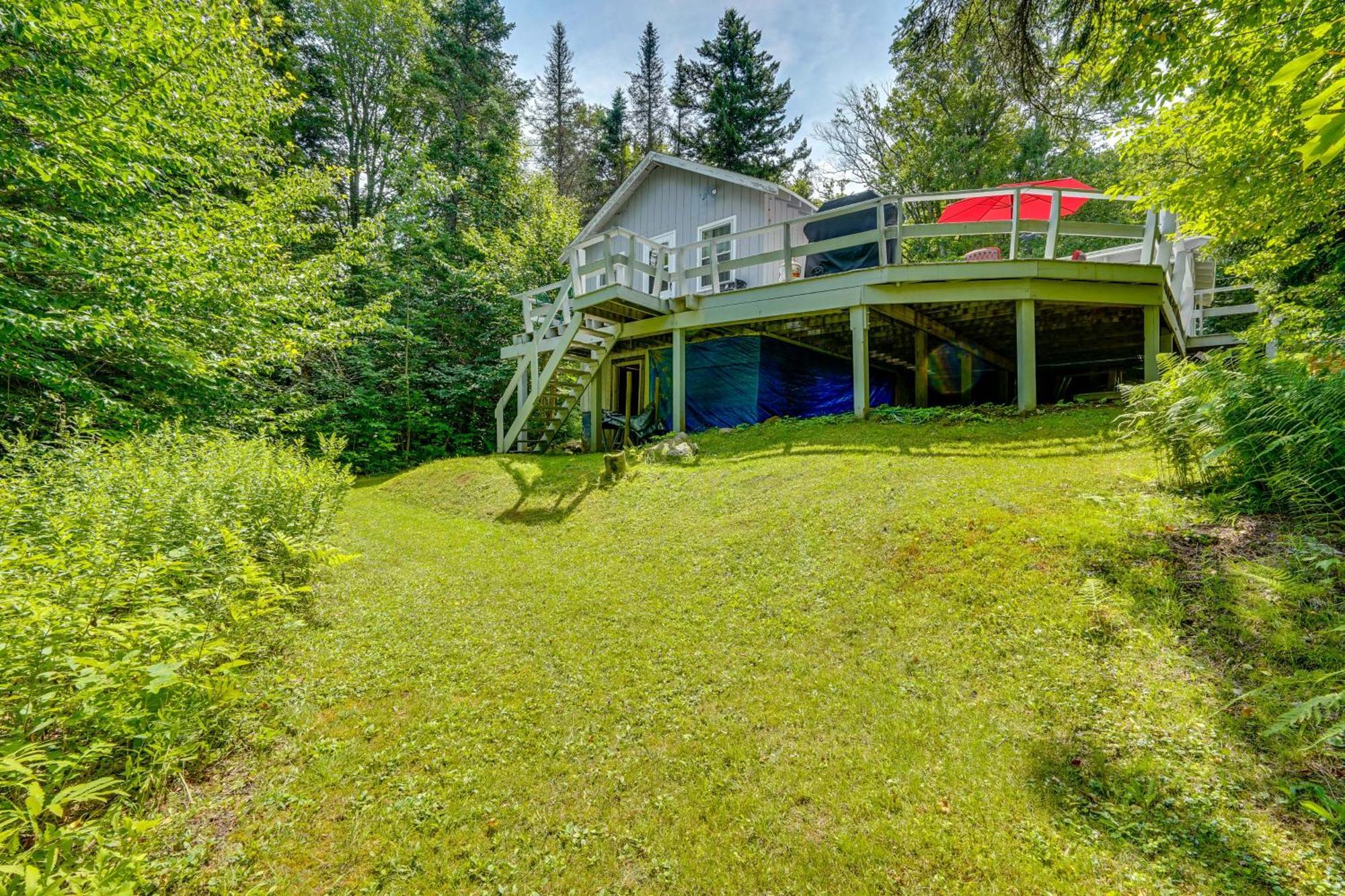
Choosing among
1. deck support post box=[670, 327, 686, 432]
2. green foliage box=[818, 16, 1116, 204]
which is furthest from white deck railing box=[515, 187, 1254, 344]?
green foliage box=[818, 16, 1116, 204]

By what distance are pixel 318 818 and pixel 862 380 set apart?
8.11m

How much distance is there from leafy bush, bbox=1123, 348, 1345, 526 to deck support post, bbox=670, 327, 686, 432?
6610mm

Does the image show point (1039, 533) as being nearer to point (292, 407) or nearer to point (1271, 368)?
point (1271, 368)

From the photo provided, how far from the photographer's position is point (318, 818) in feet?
7.39

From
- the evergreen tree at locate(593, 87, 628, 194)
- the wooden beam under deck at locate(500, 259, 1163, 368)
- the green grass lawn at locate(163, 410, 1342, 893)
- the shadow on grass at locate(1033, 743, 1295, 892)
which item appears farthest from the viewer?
the evergreen tree at locate(593, 87, 628, 194)

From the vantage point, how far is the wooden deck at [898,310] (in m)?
7.90

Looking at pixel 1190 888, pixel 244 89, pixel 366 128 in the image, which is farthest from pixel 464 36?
pixel 1190 888

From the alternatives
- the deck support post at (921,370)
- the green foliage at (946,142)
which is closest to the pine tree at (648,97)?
the green foliage at (946,142)

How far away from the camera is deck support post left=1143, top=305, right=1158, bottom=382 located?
7.86 meters

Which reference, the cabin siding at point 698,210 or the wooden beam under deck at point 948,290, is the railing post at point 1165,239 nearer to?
the wooden beam under deck at point 948,290

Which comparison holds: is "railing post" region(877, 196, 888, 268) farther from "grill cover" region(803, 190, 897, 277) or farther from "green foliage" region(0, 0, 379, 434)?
"green foliage" region(0, 0, 379, 434)

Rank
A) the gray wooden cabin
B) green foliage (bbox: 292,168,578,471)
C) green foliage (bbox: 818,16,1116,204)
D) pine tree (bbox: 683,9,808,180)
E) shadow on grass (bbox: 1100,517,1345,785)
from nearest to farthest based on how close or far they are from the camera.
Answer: shadow on grass (bbox: 1100,517,1345,785) → the gray wooden cabin → green foliage (bbox: 292,168,578,471) → green foliage (bbox: 818,16,1116,204) → pine tree (bbox: 683,9,808,180)

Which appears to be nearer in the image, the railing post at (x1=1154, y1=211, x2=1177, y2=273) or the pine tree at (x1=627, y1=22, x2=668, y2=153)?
the railing post at (x1=1154, y1=211, x2=1177, y2=273)

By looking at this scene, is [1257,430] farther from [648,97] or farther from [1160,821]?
[648,97]
